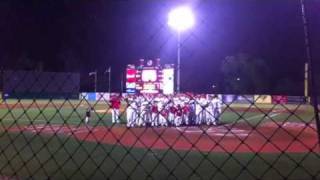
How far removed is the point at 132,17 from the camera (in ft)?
178

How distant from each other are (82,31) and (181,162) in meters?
47.0

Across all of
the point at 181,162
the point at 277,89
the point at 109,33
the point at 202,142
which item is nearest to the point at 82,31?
the point at 109,33

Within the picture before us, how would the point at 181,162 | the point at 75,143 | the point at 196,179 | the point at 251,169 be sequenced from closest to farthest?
the point at 196,179 → the point at 251,169 → the point at 181,162 → the point at 75,143

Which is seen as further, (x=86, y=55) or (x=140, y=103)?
(x=86, y=55)

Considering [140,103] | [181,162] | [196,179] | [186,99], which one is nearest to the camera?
[196,179]

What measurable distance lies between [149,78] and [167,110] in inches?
53.3

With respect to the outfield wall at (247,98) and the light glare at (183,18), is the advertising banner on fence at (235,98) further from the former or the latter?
the light glare at (183,18)

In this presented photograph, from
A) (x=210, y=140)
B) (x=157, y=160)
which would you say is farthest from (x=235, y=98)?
(x=210, y=140)

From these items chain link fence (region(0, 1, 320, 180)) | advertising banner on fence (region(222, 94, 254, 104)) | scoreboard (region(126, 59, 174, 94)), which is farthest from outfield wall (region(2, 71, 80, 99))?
advertising banner on fence (region(222, 94, 254, 104))

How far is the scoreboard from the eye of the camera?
2133 centimetres

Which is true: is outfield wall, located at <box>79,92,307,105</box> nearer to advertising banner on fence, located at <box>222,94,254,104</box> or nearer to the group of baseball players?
advertising banner on fence, located at <box>222,94,254,104</box>

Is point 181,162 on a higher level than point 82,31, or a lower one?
lower

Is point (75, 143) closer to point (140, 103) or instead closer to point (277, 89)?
point (140, 103)

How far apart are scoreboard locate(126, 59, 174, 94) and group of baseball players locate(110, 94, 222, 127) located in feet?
0.99
